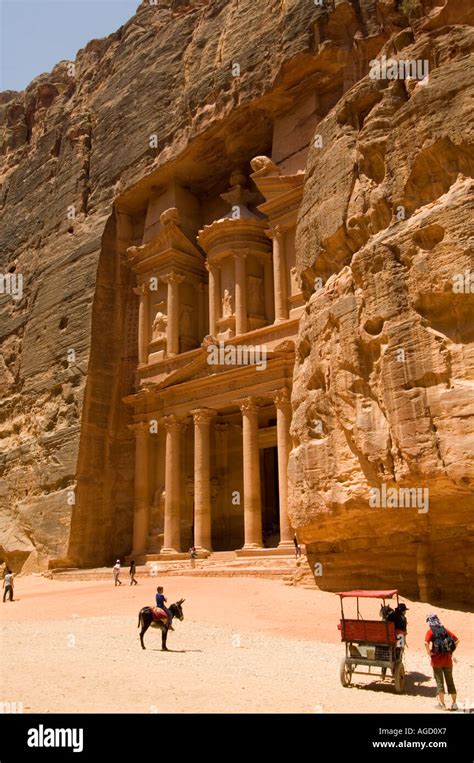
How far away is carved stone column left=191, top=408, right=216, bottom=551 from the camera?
32406 millimetres

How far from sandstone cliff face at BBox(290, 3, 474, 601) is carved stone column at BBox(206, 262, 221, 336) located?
1744 cm

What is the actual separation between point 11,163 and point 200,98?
21719mm

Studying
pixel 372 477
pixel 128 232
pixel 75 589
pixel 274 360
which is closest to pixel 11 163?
pixel 128 232

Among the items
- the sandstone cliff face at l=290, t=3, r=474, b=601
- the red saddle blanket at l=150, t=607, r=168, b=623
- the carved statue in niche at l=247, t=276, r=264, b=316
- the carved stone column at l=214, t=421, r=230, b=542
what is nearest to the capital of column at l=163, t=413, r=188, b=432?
the carved stone column at l=214, t=421, r=230, b=542

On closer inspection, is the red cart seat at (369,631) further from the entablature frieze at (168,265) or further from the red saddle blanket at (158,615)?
the entablature frieze at (168,265)

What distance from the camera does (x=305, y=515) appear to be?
17.3m

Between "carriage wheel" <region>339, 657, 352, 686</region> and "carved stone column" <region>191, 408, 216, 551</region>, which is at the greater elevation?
"carved stone column" <region>191, 408, 216, 551</region>

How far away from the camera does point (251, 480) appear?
102 ft

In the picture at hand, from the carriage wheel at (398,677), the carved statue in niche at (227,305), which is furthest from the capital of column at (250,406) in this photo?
the carriage wheel at (398,677)

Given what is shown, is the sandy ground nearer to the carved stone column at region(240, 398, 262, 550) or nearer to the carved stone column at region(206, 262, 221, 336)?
the carved stone column at region(240, 398, 262, 550)

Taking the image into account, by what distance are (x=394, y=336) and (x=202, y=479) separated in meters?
19.7

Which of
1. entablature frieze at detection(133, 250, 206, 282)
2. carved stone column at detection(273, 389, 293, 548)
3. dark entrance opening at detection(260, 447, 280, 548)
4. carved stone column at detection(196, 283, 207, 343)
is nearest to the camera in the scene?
carved stone column at detection(273, 389, 293, 548)

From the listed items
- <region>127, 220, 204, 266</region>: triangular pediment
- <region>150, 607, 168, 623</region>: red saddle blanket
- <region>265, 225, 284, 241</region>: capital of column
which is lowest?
<region>150, 607, 168, 623</region>: red saddle blanket
